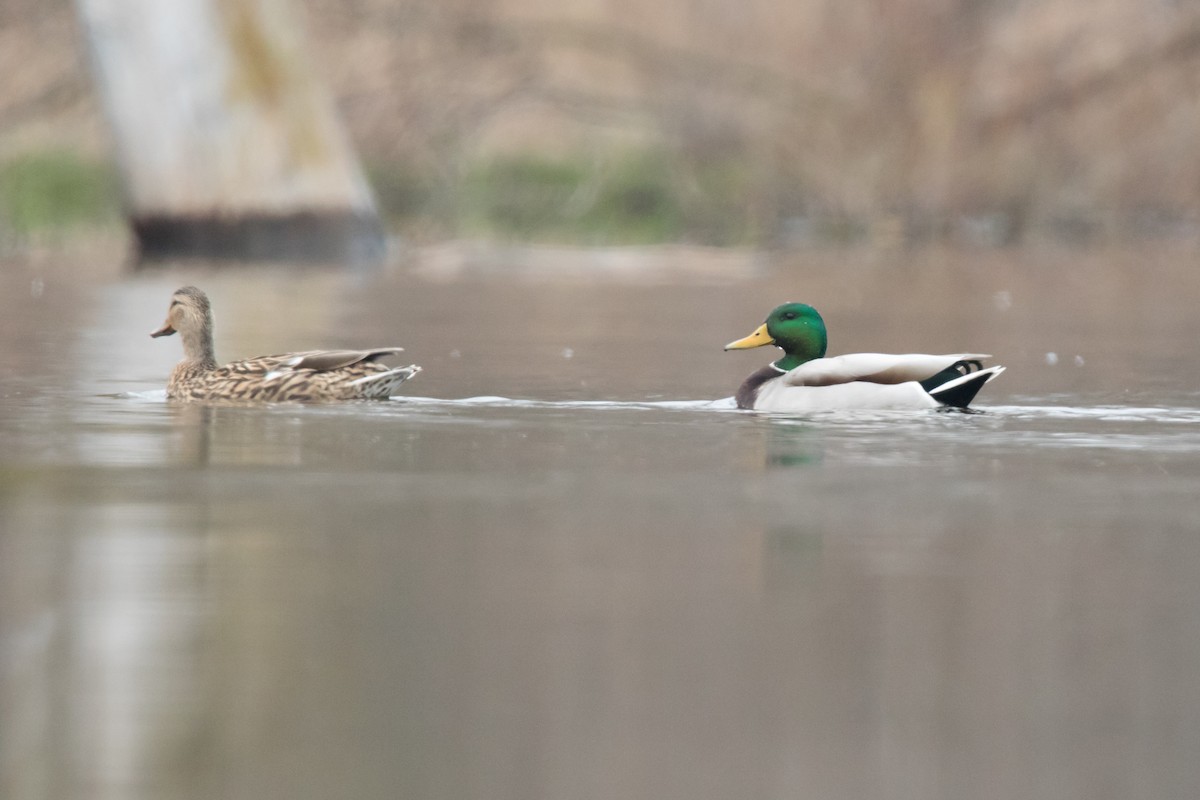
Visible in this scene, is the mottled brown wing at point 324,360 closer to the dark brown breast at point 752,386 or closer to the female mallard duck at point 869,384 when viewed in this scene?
the dark brown breast at point 752,386

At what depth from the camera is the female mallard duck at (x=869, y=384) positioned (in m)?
9.61

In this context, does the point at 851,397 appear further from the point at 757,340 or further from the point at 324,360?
the point at 324,360

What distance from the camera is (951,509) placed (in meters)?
7.05

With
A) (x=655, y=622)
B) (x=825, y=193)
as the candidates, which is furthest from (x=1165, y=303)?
(x=655, y=622)

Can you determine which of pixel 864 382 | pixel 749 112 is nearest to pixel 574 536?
pixel 864 382

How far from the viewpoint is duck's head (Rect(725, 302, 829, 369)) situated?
10273 mm

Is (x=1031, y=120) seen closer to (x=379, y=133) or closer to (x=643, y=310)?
(x=379, y=133)

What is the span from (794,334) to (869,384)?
0.74 m

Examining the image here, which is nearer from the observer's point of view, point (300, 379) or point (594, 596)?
point (594, 596)

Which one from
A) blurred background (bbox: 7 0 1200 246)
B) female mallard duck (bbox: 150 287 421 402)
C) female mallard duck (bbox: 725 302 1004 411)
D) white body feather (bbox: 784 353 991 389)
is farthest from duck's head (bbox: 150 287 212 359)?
→ blurred background (bbox: 7 0 1200 246)

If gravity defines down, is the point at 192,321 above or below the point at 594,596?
above

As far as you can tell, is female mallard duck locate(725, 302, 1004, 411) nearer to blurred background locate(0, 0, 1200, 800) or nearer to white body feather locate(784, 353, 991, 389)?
white body feather locate(784, 353, 991, 389)

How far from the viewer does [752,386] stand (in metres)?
9.96

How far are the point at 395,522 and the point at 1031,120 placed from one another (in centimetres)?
2040
